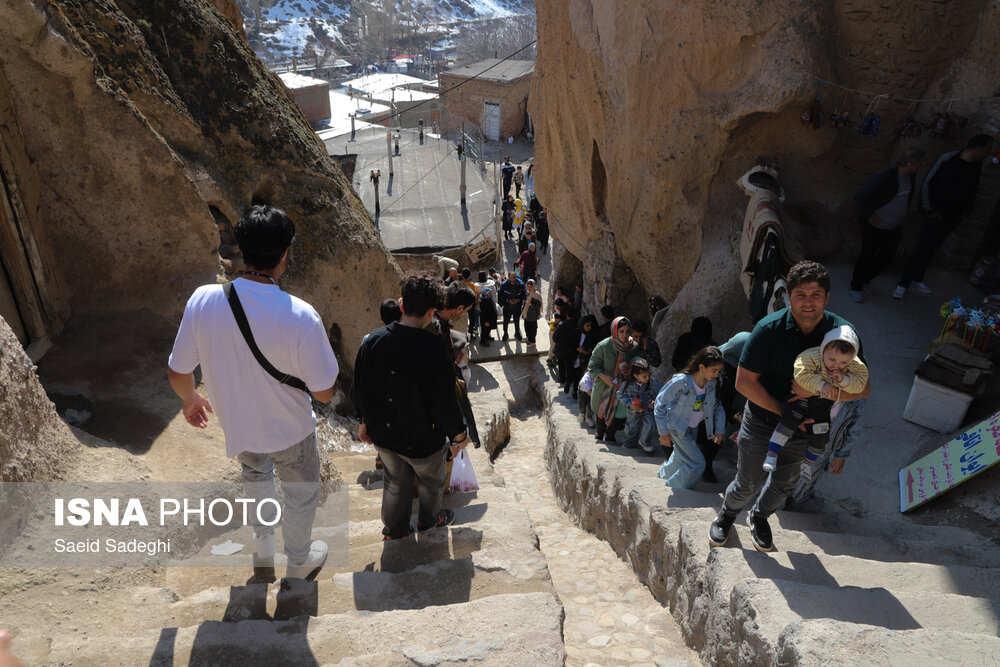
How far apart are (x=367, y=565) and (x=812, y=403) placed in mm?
2254

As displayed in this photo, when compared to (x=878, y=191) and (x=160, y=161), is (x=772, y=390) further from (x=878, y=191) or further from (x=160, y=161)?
(x=160, y=161)

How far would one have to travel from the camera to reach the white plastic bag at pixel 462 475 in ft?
15.0

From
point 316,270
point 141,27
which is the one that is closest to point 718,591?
point 316,270

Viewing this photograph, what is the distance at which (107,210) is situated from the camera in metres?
5.06

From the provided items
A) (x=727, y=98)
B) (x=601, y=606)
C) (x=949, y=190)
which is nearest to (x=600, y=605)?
(x=601, y=606)

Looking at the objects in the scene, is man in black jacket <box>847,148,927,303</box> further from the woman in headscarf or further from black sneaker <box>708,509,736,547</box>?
black sneaker <box>708,509,736,547</box>

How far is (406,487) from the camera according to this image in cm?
371

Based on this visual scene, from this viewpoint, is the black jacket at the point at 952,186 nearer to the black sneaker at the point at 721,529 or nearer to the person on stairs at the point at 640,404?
the person on stairs at the point at 640,404

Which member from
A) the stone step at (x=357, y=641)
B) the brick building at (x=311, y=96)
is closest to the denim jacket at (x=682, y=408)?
the stone step at (x=357, y=641)

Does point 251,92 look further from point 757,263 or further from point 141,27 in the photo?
point 757,263

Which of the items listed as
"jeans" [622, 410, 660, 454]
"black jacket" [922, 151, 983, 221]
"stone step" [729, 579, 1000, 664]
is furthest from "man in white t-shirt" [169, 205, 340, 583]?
"black jacket" [922, 151, 983, 221]

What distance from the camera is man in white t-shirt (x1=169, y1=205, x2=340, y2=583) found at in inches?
112

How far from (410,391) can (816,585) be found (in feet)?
6.28

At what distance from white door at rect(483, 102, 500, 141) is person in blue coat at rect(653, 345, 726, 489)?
1236 inches
